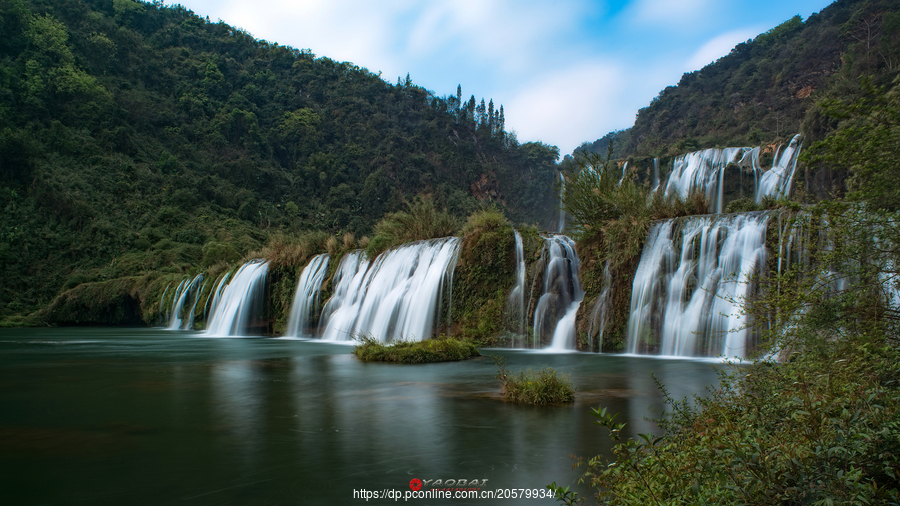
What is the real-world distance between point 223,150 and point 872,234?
2531 inches

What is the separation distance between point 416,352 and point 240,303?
15625mm

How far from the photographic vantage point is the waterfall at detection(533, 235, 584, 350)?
1545 cm

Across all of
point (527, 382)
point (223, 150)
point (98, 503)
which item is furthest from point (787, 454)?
point (223, 150)

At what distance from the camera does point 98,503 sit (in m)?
3.90

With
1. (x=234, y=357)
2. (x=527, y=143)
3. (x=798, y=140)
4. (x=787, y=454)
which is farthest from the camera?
(x=527, y=143)

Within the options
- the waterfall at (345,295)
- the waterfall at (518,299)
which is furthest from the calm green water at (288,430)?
the waterfall at (345,295)

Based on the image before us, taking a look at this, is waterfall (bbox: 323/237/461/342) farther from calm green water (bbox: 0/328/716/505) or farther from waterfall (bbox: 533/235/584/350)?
calm green water (bbox: 0/328/716/505)

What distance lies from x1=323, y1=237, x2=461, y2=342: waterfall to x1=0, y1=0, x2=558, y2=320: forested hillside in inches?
703

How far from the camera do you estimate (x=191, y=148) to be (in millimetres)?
57812

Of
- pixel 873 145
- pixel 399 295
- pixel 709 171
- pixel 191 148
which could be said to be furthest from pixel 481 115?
pixel 873 145

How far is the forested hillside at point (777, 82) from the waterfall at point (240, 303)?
26885 millimetres

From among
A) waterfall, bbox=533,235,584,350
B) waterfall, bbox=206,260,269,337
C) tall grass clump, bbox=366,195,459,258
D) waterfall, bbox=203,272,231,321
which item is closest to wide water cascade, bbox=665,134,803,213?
tall grass clump, bbox=366,195,459,258

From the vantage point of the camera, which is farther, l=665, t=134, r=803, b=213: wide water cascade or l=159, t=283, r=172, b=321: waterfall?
l=159, t=283, r=172, b=321: waterfall

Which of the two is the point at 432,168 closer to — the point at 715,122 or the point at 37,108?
the point at 715,122
